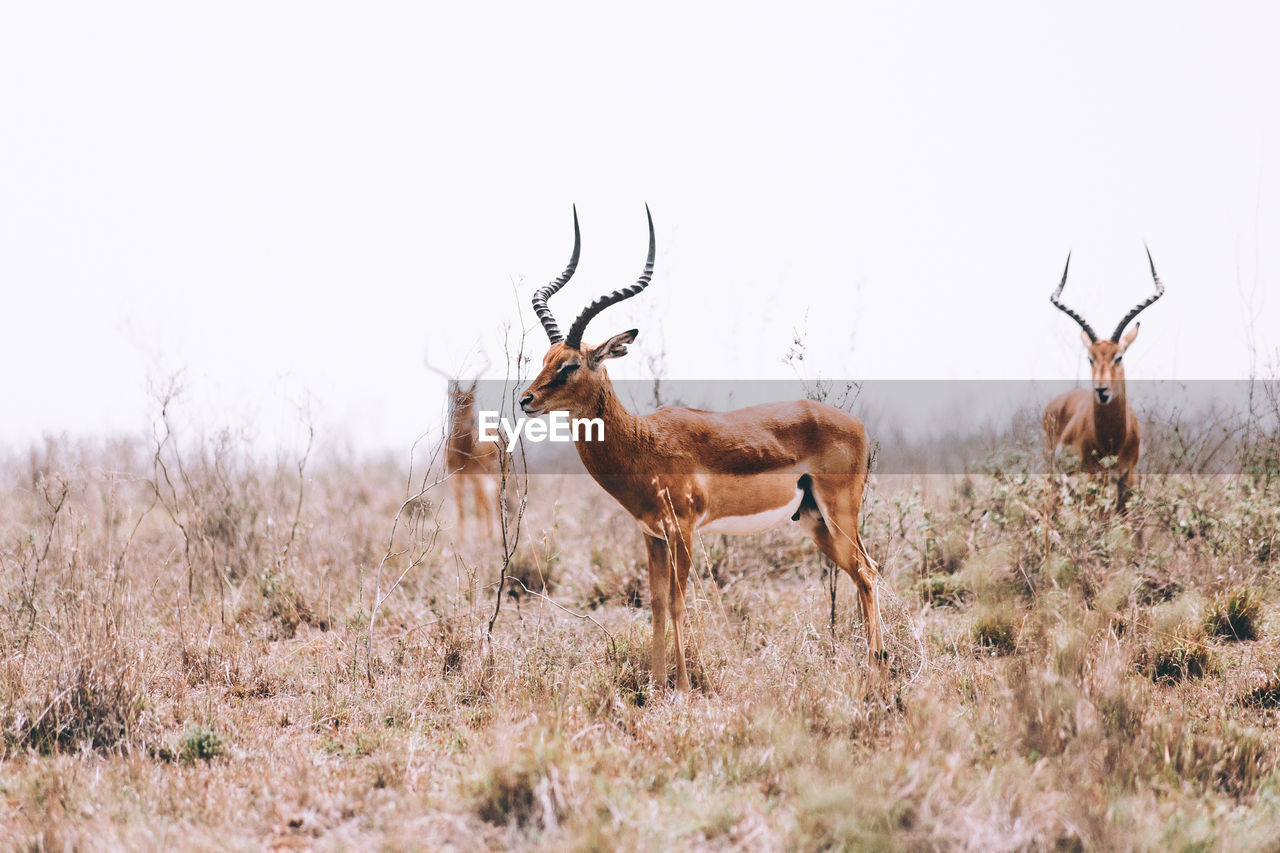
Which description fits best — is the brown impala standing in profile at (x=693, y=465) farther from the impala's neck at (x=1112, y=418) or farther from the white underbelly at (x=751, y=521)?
the impala's neck at (x=1112, y=418)

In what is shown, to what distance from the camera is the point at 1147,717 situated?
180 inches

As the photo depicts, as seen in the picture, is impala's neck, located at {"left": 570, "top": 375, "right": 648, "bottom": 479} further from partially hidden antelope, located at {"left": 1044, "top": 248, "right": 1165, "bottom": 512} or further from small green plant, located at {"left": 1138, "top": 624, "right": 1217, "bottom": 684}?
partially hidden antelope, located at {"left": 1044, "top": 248, "right": 1165, "bottom": 512}

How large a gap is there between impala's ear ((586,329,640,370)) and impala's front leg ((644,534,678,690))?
1316 millimetres

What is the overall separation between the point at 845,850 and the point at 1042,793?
113 cm

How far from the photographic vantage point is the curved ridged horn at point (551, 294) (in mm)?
Result: 5723

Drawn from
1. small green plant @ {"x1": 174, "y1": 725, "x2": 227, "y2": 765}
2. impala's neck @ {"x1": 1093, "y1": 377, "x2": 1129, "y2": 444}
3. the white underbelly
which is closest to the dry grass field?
small green plant @ {"x1": 174, "y1": 725, "x2": 227, "y2": 765}

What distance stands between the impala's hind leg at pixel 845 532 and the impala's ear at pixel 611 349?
180 cm

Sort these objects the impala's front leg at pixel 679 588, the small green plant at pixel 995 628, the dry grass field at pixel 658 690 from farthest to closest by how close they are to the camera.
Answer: the small green plant at pixel 995 628, the impala's front leg at pixel 679 588, the dry grass field at pixel 658 690

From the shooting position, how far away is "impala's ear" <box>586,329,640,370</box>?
215 inches

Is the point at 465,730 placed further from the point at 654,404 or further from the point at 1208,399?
the point at 1208,399

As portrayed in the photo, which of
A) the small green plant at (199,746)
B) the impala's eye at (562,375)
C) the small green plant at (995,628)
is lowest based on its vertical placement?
the small green plant at (199,746)

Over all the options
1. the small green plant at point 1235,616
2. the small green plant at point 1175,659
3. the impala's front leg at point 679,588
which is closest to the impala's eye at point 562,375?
the impala's front leg at point 679,588

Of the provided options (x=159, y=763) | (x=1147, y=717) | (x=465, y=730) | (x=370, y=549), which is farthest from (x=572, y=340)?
(x=370, y=549)

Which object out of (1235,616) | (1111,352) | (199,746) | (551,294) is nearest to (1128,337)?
(1111,352)
